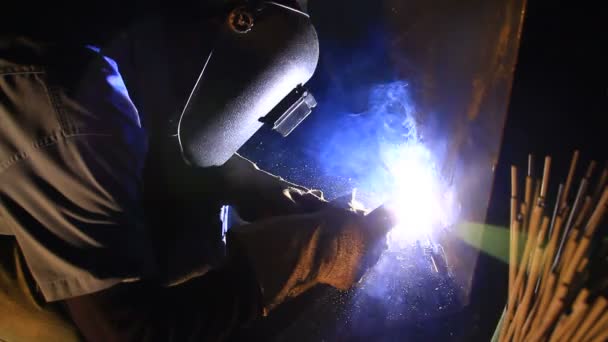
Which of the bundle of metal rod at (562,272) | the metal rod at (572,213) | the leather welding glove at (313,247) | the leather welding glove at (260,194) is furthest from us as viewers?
the leather welding glove at (260,194)

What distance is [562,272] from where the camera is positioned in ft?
2.95

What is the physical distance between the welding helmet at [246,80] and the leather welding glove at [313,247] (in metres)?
0.42

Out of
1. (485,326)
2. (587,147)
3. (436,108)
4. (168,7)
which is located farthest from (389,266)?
(168,7)

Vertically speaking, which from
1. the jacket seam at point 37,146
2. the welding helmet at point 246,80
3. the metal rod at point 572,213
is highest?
the metal rod at point 572,213

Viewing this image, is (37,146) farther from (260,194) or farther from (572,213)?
(572,213)

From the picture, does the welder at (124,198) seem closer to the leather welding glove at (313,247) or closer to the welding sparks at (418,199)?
the leather welding glove at (313,247)

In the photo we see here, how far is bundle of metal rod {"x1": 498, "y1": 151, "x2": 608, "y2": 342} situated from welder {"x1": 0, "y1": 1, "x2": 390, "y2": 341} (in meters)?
0.57

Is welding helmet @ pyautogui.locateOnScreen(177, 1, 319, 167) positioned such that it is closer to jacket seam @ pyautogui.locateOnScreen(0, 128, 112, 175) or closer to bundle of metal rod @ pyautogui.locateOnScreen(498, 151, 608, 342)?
jacket seam @ pyautogui.locateOnScreen(0, 128, 112, 175)

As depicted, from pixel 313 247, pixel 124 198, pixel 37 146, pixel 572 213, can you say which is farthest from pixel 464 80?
pixel 37 146

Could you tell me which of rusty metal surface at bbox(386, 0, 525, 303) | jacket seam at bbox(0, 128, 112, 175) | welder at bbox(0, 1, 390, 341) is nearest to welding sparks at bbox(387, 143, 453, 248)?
rusty metal surface at bbox(386, 0, 525, 303)

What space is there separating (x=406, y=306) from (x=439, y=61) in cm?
116

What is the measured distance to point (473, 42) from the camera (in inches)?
45.3

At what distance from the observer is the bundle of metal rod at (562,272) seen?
2.77 ft

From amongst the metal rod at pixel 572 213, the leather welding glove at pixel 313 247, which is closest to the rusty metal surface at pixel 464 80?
the metal rod at pixel 572 213
